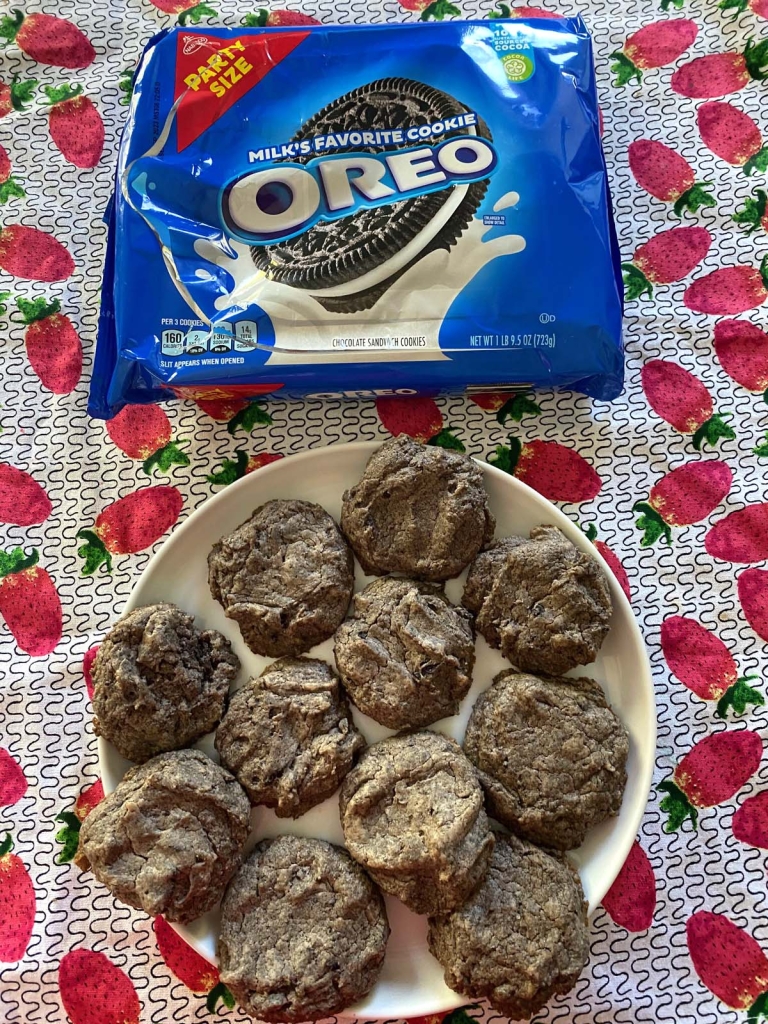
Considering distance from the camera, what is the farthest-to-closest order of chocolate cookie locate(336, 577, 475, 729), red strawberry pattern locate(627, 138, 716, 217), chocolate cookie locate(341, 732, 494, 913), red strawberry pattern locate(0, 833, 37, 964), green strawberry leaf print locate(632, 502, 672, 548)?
1. red strawberry pattern locate(627, 138, 716, 217)
2. green strawberry leaf print locate(632, 502, 672, 548)
3. red strawberry pattern locate(0, 833, 37, 964)
4. chocolate cookie locate(336, 577, 475, 729)
5. chocolate cookie locate(341, 732, 494, 913)

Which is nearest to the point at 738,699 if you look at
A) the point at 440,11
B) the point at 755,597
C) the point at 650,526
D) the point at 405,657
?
the point at 755,597

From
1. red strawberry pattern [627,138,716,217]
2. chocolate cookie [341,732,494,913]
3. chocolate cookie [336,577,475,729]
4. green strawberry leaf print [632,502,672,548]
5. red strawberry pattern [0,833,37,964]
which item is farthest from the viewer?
red strawberry pattern [627,138,716,217]

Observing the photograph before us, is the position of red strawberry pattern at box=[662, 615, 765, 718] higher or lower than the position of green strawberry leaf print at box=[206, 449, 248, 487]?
lower

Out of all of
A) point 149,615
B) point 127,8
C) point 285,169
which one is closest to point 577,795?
point 149,615

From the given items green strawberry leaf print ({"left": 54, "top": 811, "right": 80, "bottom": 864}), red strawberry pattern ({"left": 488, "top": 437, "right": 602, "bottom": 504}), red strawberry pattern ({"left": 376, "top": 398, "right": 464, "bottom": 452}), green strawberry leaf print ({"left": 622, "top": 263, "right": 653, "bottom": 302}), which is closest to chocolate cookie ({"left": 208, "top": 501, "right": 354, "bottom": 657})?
red strawberry pattern ({"left": 376, "top": 398, "right": 464, "bottom": 452})

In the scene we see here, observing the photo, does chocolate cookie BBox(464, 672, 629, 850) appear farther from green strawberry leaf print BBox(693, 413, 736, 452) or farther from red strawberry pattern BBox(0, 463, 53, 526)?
red strawberry pattern BBox(0, 463, 53, 526)

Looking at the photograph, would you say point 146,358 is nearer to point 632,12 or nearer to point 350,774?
point 350,774

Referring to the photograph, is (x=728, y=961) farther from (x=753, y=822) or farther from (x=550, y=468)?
(x=550, y=468)
